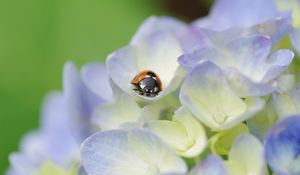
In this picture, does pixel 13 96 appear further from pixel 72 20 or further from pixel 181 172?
pixel 181 172

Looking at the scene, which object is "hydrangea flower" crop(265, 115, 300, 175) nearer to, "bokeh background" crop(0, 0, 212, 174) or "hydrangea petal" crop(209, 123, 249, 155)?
"hydrangea petal" crop(209, 123, 249, 155)

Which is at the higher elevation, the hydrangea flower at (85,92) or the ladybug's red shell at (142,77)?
the hydrangea flower at (85,92)

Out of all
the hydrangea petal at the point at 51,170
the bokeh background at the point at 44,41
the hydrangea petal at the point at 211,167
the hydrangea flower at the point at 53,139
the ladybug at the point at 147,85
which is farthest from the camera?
the bokeh background at the point at 44,41

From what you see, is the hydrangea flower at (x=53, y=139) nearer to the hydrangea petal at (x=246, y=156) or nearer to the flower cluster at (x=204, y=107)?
the flower cluster at (x=204, y=107)

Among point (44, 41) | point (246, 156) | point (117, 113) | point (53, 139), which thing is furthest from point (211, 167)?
point (44, 41)

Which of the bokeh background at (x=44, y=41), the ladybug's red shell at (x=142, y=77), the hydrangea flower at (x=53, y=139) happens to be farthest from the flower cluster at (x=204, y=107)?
the bokeh background at (x=44, y=41)

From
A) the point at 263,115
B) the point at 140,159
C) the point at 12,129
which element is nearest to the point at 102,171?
the point at 140,159
